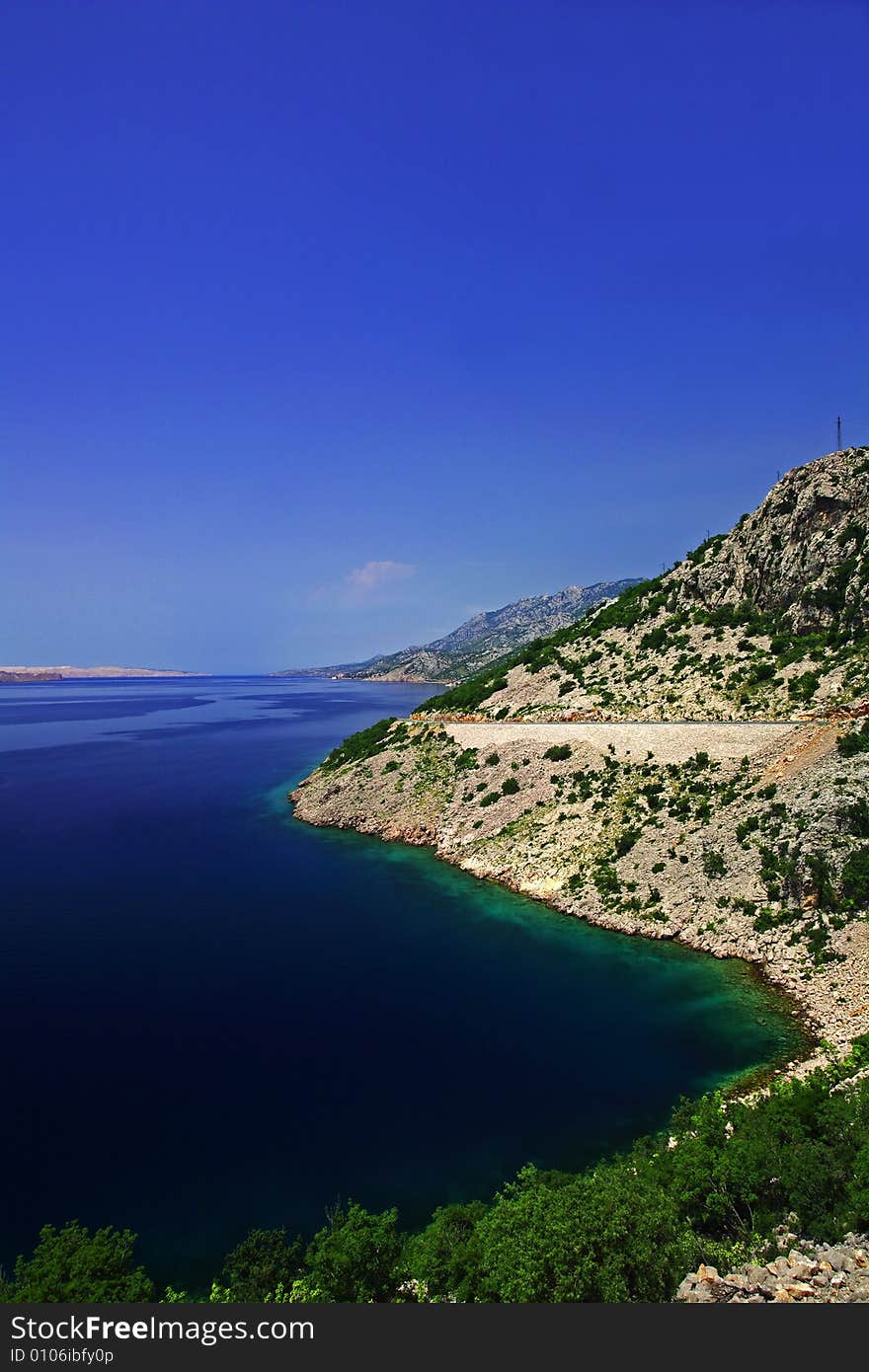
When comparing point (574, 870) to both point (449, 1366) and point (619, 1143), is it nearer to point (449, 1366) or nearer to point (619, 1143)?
point (619, 1143)

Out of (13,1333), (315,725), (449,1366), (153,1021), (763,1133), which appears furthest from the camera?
(315,725)

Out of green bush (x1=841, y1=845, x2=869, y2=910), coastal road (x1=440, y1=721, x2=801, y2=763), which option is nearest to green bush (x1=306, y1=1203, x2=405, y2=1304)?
green bush (x1=841, y1=845, x2=869, y2=910)

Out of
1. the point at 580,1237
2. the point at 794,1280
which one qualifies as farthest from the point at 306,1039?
the point at 794,1280

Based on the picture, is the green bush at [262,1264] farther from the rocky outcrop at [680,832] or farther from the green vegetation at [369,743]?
the green vegetation at [369,743]

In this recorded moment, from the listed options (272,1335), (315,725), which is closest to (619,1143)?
(272,1335)

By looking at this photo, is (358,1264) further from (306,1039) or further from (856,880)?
(856,880)
